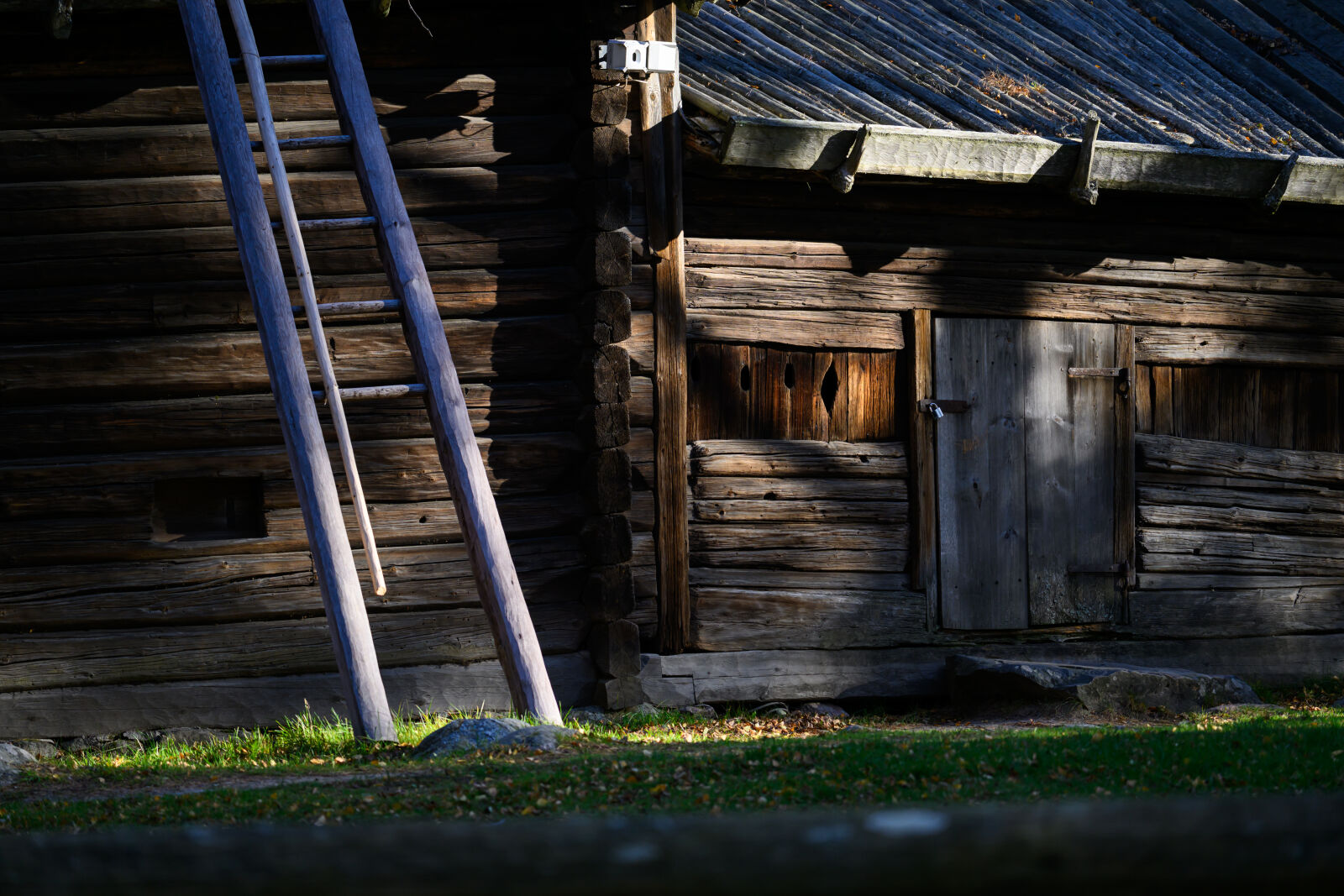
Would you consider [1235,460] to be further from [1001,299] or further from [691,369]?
[691,369]

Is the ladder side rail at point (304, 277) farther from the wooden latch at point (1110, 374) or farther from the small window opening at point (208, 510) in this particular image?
the wooden latch at point (1110, 374)

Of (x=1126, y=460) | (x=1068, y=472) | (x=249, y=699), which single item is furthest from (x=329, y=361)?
(x=1126, y=460)

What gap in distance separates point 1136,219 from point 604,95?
3947 mm

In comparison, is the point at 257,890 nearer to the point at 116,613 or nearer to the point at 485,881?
the point at 485,881

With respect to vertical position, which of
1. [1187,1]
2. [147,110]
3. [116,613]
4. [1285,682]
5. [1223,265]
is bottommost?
[1285,682]

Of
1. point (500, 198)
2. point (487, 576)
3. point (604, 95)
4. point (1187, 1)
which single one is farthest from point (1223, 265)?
point (487, 576)

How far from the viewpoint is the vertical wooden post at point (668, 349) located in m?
6.93

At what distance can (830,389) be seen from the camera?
7.59 metres

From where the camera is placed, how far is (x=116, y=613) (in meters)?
6.50

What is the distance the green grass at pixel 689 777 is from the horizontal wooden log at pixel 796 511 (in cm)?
198

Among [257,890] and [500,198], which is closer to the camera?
[257,890]

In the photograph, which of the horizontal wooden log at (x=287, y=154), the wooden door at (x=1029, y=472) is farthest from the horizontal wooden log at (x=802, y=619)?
the horizontal wooden log at (x=287, y=154)

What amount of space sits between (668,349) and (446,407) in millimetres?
2051

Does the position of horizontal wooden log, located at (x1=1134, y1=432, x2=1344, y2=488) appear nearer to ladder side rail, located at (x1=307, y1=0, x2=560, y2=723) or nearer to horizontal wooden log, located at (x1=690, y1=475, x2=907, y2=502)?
horizontal wooden log, located at (x1=690, y1=475, x2=907, y2=502)
